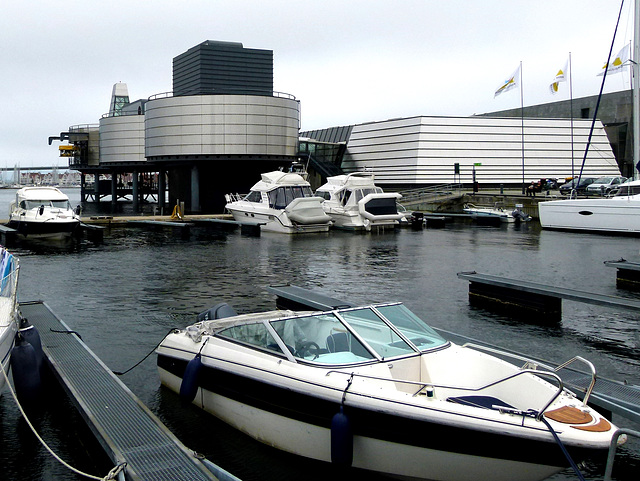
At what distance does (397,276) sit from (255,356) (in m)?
14.6

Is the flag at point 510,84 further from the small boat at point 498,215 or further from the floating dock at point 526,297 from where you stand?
the floating dock at point 526,297

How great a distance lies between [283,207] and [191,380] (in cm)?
3198

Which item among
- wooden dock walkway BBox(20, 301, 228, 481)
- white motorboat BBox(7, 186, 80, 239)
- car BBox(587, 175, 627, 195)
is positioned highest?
car BBox(587, 175, 627, 195)

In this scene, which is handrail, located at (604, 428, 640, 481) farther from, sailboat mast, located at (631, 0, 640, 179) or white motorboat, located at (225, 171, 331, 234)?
white motorboat, located at (225, 171, 331, 234)

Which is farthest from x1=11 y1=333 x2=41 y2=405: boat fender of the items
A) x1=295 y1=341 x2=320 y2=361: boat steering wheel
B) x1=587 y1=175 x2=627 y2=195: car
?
x1=587 y1=175 x2=627 y2=195: car

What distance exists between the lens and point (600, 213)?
38531 millimetres

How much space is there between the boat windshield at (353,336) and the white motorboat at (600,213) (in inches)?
1250

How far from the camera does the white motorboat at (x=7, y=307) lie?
899cm

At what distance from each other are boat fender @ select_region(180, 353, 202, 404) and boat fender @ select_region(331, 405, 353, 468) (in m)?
2.66

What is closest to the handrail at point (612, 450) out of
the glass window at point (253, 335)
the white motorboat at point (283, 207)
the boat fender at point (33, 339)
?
the glass window at point (253, 335)

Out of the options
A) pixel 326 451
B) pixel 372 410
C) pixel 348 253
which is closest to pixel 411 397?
pixel 372 410

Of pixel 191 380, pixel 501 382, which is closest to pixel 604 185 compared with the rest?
pixel 501 382

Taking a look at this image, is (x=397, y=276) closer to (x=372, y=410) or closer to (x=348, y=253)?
(x=348, y=253)

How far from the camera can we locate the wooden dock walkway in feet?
22.4
